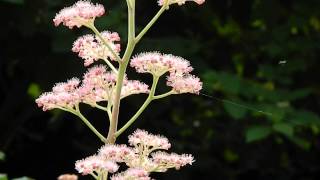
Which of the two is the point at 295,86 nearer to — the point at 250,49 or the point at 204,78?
the point at 250,49

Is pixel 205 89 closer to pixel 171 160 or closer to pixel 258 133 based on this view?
pixel 258 133

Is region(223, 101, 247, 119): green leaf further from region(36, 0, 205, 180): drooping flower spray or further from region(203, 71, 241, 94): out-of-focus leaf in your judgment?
region(36, 0, 205, 180): drooping flower spray

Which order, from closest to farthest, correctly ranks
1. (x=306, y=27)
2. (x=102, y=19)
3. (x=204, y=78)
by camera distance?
(x=102, y=19)
(x=204, y=78)
(x=306, y=27)

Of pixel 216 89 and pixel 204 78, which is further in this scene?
pixel 216 89

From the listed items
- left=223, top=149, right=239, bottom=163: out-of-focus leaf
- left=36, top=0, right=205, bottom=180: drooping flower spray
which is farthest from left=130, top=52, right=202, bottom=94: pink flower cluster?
left=223, top=149, right=239, bottom=163: out-of-focus leaf

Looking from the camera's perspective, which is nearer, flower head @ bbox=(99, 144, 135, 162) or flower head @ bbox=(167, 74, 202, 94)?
flower head @ bbox=(99, 144, 135, 162)

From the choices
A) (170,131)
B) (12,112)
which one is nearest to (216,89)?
(170,131)

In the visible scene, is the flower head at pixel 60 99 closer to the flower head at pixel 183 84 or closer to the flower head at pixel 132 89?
the flower head at pixel 132 89
